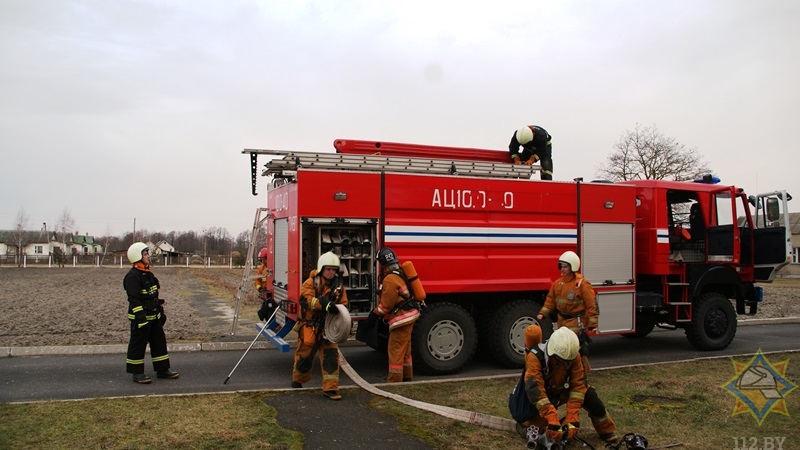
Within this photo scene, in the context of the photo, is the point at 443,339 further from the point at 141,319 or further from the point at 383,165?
the point at 141,319

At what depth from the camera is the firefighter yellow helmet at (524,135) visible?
32.3 feet

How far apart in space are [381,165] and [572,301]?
312 cm

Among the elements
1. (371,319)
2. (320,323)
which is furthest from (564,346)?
(371,319)

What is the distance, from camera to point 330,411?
6332mm

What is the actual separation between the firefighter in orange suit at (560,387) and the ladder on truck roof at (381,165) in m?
3.91

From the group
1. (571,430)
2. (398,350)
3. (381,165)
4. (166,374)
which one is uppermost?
(381,165)

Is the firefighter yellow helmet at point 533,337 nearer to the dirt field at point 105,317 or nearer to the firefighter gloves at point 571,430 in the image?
the firefighter gloves at point 571,430

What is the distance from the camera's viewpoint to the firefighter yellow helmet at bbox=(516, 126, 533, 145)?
986cm

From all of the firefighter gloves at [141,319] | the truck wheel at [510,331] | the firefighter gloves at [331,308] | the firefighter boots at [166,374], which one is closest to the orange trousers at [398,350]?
the firefighter gloves at [331,308]

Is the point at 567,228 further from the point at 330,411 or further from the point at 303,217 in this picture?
the point at 330,411

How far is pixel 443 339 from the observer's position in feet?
27.3

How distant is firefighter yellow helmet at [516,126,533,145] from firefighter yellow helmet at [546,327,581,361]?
206 inches

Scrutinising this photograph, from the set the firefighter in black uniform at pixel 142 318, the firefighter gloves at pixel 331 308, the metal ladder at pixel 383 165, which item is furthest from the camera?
the metal ladder at pixel 383 165

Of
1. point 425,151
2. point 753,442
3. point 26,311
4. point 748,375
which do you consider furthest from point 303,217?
point 26,311
